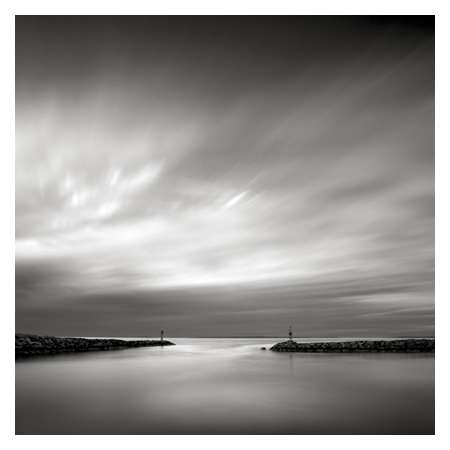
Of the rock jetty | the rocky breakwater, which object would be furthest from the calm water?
the rock jetty

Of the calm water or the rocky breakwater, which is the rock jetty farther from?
the rocky breakwater

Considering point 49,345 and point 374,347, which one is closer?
point 49,345

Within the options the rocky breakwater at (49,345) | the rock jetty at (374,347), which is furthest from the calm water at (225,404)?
the rock jetty at (374,347)

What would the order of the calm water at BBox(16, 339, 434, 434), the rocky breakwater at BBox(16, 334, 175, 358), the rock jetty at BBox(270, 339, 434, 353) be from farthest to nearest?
the rock jetty at BBox(270, 339, 434, 353) → the rocky breakwater at BBox(16, 334, 175, 358) → the calm water at BBox(16, 339, 434, 434)

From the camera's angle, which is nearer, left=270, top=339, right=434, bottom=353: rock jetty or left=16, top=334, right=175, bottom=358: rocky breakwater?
left=16, top=334, right=175, bottom=358: rocky breakwater


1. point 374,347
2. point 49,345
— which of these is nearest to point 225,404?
point 49,345

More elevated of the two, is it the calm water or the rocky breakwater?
the calm water

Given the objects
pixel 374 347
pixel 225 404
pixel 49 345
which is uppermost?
pixel 225 404

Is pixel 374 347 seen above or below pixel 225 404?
below

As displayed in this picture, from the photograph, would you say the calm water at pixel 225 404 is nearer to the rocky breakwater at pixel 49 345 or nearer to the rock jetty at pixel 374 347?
the rocky breakwater at pixel 49 345

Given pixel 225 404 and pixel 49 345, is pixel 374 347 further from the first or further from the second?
pixel 49 345
